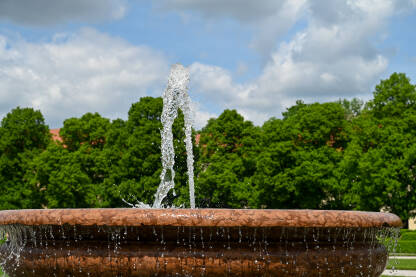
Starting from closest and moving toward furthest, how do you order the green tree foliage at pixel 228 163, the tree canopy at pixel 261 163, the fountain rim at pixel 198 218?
the fountain rim at pixel 198 218 < the tree canopy at pixel 261 163 < the green tree foliage at pixel 228 163

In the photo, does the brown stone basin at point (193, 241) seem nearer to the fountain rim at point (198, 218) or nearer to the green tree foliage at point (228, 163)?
the fountain rim at point (198, 218)

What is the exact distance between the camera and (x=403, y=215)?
2770 cm

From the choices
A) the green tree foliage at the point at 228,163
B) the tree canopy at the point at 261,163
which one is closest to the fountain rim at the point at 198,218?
the tree canopy at the point at 261,163

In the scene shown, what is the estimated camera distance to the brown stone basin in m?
4.77

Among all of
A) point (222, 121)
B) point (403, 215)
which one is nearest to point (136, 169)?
point (222, 121)

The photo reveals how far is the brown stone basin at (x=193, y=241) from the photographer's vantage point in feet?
15.7

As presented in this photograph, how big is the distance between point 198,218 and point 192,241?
1.05 feet

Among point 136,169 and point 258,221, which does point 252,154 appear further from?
point 258,221

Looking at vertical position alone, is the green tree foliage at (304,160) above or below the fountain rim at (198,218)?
above

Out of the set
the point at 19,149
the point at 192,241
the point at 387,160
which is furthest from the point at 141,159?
the point at 192,241

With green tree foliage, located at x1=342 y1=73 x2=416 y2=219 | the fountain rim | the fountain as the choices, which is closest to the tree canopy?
green tree foliage, located at x1=342 y1=73 x2=416 y2=219

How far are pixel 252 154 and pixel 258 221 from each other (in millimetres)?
28636

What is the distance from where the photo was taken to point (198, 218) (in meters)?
4.73

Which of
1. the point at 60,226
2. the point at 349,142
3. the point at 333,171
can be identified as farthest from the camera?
the point at 349,142
